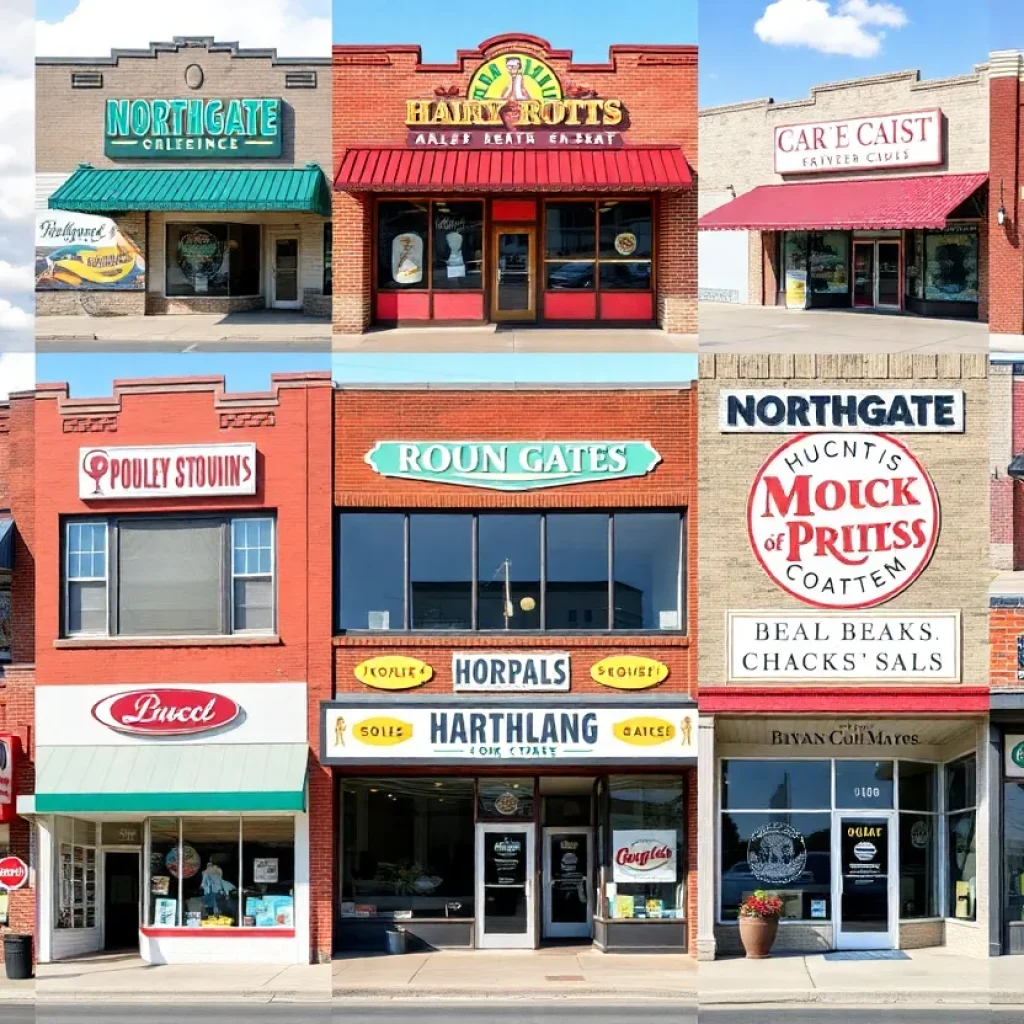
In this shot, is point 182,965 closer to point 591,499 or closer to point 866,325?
point 591,499

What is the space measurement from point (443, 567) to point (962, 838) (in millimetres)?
9421

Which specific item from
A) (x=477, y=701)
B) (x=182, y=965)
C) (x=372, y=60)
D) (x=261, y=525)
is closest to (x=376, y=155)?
(x=372, y=60)

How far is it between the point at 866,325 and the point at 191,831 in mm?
19833

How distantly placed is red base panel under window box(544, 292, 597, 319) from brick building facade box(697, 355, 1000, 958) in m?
8.57

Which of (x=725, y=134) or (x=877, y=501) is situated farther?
(x=725, y=134)

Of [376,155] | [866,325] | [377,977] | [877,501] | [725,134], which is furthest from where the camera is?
[725,134]

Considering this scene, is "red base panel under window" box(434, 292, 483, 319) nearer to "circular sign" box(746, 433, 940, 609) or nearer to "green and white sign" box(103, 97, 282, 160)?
"green and white sign" box(103, 97, 282, 160)

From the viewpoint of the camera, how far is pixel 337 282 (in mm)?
33906

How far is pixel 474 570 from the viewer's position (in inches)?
1044

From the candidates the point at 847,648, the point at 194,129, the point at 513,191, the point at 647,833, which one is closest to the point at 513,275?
the point at 513,191

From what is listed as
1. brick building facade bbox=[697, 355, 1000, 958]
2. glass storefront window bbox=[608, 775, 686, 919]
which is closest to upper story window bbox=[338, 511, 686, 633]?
brick building facade bbox=[697, 355, 1000, 958]

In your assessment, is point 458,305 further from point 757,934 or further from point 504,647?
point 757,934

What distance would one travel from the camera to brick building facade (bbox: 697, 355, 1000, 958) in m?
25.7

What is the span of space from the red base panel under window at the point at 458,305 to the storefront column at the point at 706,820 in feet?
39.8
